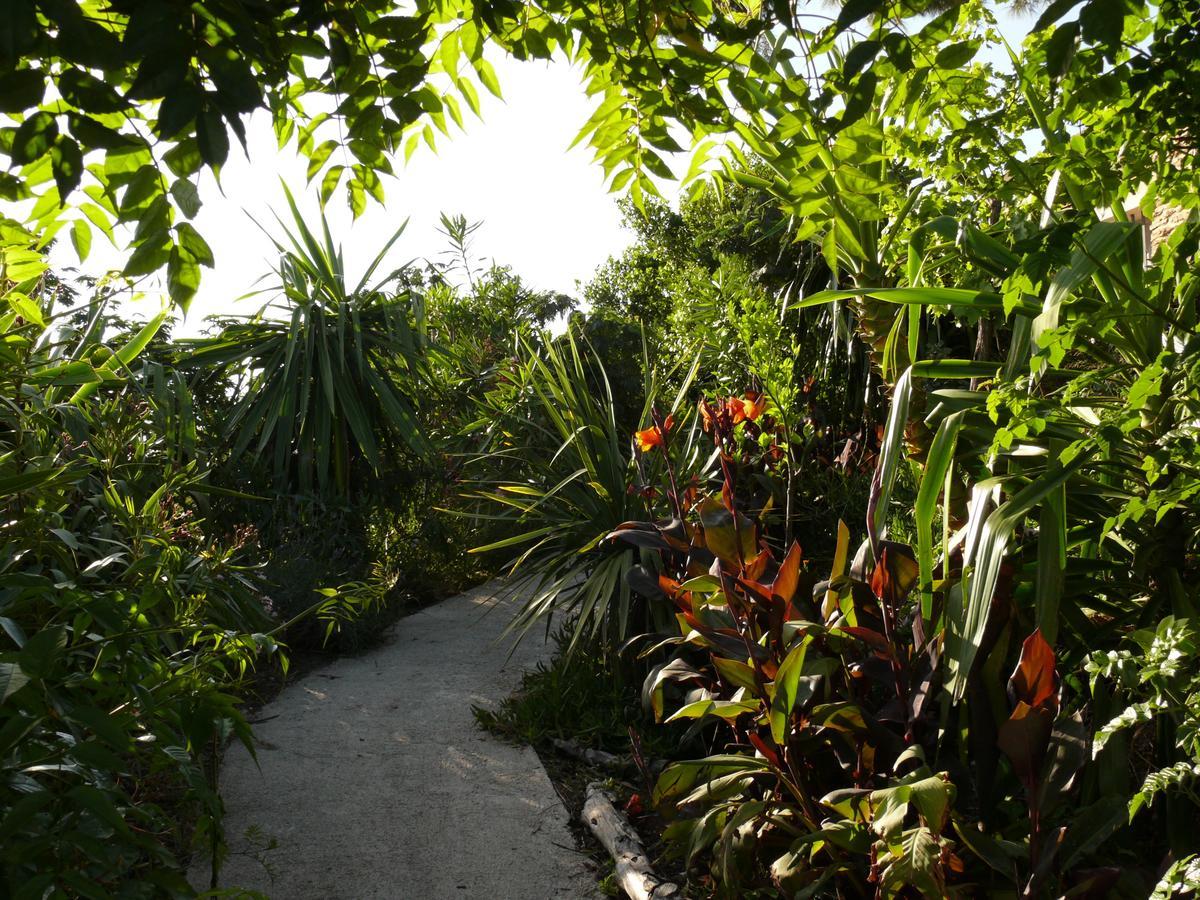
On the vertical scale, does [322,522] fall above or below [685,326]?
below

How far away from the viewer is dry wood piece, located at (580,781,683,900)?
98.3 inches

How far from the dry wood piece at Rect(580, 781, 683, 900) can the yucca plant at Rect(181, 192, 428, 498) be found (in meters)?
3.43

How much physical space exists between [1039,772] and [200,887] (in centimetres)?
214

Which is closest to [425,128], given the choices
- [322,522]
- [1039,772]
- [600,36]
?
[600,36]

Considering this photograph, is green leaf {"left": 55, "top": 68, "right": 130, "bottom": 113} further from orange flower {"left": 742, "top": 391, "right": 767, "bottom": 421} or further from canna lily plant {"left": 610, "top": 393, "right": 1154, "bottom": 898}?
orange flower {"left": 742, "top": 391, "right": 767, "bottom": 421}

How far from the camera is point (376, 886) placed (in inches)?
106

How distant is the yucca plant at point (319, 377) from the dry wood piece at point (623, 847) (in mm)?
3431

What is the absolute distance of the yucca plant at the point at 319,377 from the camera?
19.7 feet

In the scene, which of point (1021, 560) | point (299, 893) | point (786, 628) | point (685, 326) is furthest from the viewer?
point (685, 326)

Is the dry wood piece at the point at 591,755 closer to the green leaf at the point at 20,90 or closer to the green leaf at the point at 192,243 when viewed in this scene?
the green leaf at the point at 192,243

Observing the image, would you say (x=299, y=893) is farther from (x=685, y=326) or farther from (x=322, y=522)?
(x=685, y=326)

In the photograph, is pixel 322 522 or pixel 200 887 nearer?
pixel 200 887

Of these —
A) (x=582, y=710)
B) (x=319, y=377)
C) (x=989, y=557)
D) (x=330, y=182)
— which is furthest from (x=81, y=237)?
(x=319, y=377)

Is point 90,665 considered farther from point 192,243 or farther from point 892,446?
point 892,446
